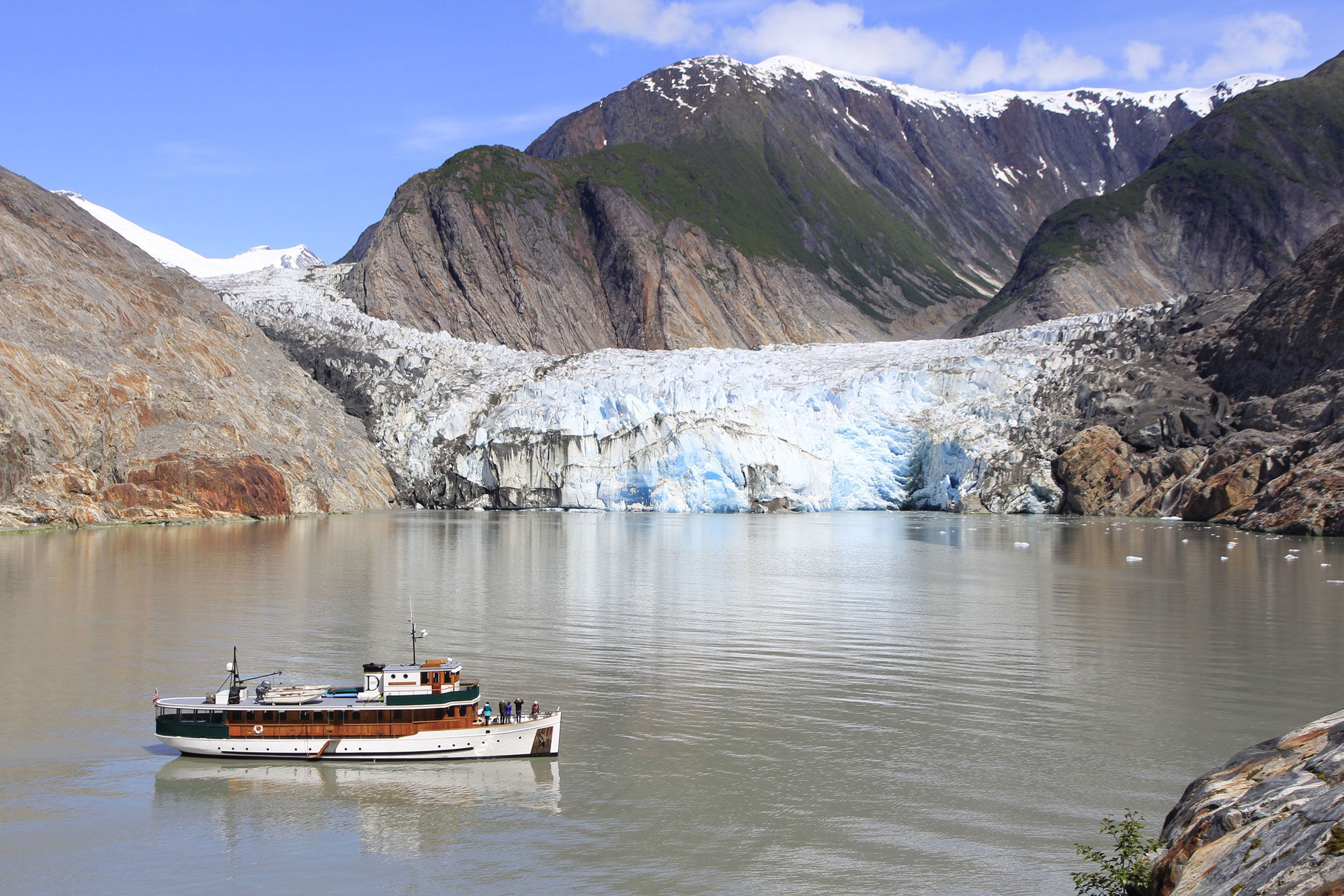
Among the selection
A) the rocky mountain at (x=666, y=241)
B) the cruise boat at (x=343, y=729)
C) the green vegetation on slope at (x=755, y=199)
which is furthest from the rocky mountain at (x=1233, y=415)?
the green vegetation on slope at (x=755, y=199)

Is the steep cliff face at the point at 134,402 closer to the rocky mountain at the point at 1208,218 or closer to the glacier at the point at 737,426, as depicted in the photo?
the glacier at the point at 737,426

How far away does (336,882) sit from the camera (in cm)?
1187

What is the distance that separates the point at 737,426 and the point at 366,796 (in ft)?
190

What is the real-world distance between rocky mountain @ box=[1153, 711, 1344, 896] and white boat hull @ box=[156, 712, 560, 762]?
912 centimetres

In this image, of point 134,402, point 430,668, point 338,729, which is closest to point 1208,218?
point 134,402

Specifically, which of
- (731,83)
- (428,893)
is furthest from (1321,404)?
(731,83)

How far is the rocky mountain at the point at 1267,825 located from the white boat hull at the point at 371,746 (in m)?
9.12

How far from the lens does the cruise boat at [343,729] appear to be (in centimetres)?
1625

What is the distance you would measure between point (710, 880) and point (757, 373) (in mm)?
70024

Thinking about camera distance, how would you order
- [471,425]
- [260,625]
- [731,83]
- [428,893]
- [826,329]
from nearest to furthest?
1. [428,893]
2. [260,625]
3. [471,425]
4. [826,329]
5. [731,83]

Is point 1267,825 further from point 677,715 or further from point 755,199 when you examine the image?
point 755,199

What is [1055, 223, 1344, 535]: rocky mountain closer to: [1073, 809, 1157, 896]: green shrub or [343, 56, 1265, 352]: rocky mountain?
[1073, 809, 1157, 896]: green shrub

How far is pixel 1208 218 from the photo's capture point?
136625 millimetres

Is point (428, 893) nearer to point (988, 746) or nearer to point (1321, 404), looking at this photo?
point (988, 746)
